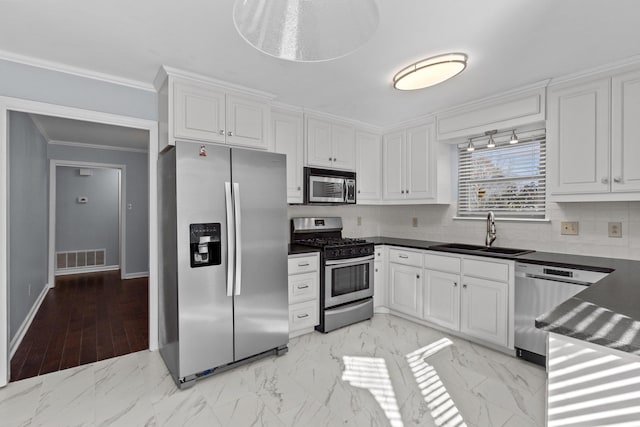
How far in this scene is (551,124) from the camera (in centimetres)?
271

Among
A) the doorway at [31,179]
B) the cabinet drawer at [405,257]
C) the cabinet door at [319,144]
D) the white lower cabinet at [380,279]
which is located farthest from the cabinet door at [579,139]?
the doorway at [31,179]

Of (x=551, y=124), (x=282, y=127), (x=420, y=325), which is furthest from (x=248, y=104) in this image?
(x=420, y=325)

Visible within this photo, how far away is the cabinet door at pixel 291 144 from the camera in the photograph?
328cm

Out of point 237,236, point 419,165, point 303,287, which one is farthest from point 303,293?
point 419,165

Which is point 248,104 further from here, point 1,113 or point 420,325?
point 420,325

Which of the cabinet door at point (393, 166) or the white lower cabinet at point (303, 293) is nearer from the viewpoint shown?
the white lower cabinet at point (303, 293)

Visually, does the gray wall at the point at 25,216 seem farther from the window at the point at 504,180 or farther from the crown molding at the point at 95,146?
the window at the point at 504,180

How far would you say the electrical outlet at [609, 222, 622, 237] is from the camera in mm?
2586

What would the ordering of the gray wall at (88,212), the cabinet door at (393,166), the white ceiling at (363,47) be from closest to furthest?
the white ceiling at (363,47) < the cabinet door at (393,166) < the gray wall at (88,212)

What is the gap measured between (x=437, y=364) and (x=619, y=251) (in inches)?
68.1

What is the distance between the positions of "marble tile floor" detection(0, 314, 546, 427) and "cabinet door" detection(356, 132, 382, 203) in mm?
1876

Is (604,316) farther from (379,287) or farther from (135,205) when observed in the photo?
(135,205)

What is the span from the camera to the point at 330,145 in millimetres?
3678

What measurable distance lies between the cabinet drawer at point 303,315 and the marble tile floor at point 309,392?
251 millimetres
